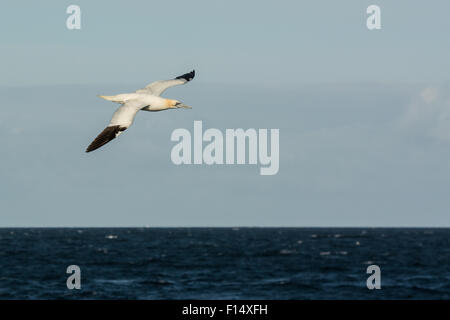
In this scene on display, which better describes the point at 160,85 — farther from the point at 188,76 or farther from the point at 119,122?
the point at 119,122

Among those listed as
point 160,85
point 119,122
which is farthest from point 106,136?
point 160,85

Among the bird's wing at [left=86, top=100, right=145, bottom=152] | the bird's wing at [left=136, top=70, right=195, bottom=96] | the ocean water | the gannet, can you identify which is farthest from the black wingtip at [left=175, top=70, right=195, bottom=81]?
the ocean water

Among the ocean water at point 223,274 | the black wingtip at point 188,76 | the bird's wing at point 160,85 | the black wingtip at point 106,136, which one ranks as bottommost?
the ocean water at point 223,274

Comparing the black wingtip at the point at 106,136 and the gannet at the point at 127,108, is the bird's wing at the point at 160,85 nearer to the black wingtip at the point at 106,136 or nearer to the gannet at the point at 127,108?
the gannet at the point at 127,108

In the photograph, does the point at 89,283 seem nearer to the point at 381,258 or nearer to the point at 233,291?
the point at 233,291

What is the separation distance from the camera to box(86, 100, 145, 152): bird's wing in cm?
1731

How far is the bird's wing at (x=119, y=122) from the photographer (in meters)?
17.3

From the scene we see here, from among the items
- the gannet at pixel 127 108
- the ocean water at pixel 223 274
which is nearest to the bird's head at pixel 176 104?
the gannet at pixel 127 108

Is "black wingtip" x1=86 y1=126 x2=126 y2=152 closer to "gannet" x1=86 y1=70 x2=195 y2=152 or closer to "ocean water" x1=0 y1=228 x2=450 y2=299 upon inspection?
"gannet" x1=86 y1=70 x2=195 y2=152

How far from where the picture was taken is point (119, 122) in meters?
17.6

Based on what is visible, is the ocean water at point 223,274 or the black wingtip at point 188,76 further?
the ocean water at point 223,274

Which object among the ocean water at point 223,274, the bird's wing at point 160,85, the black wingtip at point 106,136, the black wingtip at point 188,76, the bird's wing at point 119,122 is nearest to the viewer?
the black wingtip at point 106,136
